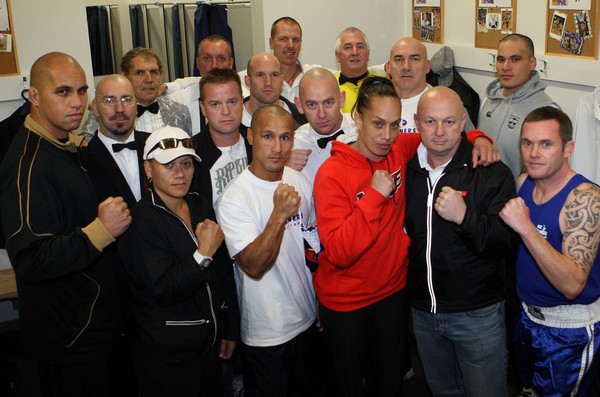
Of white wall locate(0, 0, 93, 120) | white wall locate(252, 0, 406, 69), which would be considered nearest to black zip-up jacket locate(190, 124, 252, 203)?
white wall locate(0, 0, 93, 120)

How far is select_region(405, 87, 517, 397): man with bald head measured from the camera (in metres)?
2.40

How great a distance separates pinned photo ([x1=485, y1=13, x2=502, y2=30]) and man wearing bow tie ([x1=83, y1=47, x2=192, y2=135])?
2.45 m

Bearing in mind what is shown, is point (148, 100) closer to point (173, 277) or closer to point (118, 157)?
point (118, 157)

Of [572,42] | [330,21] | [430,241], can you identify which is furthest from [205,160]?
[330,21]

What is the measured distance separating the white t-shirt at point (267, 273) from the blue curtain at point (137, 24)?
4263 mm

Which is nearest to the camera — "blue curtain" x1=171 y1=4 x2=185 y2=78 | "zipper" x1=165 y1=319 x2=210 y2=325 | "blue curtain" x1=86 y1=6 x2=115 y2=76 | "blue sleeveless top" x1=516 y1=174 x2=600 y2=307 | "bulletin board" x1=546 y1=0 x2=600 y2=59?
"blue sleeveless top" x1=516 y1=174 x2=600 y2=307

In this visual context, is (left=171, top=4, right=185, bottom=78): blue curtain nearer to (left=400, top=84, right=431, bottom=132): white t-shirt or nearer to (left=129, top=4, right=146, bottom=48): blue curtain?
(left=129, top=4, right=146, bottom=48): blue curtain

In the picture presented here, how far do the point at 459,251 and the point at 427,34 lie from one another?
343 centimetres

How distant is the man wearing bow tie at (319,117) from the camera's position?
299 centimetres

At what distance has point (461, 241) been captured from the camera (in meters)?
2.42

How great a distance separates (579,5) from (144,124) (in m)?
2.76

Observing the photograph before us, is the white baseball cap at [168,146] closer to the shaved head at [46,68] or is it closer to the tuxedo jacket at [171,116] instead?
the shaved head at [46,68]

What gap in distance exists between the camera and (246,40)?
599 centimetres

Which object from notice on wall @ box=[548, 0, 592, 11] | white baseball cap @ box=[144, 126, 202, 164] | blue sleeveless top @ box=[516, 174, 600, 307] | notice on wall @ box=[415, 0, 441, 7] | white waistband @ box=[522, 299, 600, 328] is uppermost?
notice on wall @ box=[415, 0, 441, 7]
